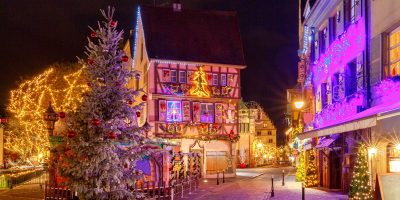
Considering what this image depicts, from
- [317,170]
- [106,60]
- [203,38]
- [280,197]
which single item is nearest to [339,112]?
[280,197]

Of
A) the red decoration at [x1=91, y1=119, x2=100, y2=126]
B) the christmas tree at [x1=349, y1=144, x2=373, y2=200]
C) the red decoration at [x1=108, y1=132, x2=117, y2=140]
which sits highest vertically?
the red decoration at [x1=91, y1=119, x2=100, y2=126]

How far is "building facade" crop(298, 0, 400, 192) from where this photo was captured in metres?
14.9

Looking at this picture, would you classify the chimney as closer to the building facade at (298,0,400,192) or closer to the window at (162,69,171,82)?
the window at (162,69,171,82)

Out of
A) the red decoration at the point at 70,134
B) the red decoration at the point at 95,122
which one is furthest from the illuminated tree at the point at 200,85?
the red decoration at the point at 95,122

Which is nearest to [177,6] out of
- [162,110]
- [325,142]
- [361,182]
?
[162,110]

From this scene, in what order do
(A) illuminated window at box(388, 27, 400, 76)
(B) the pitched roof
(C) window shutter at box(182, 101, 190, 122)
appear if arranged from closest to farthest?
1. (A) illuminated window at box(388, 27, 400, 76)
2. (C) window shutter at box(182, 101, 190, 122)
3. (B) the pitched roof

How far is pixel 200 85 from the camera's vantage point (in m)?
40.1

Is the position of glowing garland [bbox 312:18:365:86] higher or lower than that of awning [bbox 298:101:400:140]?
higher

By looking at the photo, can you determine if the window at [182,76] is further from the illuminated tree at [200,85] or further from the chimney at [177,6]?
the chimney at [177,6]

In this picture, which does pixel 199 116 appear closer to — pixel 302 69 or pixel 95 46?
pixel 302 69

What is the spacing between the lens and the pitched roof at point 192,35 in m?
40.1

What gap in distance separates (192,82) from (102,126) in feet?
87.2

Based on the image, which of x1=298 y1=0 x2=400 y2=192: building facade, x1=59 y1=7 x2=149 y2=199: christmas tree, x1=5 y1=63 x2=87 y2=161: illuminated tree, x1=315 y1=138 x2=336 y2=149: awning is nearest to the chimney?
x1=5 y1=63 x2=87 y2=161: illuminated tree

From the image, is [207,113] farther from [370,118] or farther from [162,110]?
[370,118]
